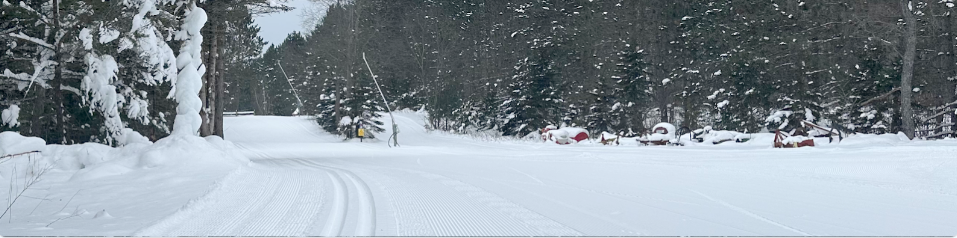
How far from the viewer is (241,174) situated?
13031 millimetres

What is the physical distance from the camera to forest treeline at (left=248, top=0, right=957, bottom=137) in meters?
28.2

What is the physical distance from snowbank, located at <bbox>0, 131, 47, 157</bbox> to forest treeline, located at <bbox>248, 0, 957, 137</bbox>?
2317 cm

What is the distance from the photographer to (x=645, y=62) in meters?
42.2

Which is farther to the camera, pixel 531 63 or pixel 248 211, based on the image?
pixel 531 63

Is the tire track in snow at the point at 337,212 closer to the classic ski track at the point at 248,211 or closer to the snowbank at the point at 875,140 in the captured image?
the classic ski track at the point at 248,211

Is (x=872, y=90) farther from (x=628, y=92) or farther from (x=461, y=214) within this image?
(x=461, y=214)

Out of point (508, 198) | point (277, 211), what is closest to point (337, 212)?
point (277, 211)

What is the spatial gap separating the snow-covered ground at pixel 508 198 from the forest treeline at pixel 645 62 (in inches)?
572

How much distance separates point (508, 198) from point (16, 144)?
1111 cm

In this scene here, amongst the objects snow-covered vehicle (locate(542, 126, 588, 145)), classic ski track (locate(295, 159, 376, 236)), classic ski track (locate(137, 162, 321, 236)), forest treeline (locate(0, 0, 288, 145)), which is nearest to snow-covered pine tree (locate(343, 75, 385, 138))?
snow-covered vehicle (locate(542, 126, 588, 145))

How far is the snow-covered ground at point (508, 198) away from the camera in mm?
6496

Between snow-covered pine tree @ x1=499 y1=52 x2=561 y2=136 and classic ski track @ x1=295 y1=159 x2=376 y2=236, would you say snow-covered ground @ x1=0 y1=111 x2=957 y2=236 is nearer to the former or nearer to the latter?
classic ski track @ x1=295 y1=159 x2=376 y2=236

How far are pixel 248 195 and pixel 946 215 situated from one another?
8.14m

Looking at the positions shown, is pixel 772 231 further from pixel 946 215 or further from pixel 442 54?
pixel 442 54
